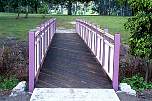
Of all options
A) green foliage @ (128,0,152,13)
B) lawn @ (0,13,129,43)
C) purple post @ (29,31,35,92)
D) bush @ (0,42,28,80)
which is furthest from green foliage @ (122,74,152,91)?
lawn @ (0,13,129,43)

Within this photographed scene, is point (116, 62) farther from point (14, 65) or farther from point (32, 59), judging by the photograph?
point (14, 65)

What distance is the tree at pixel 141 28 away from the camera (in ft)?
29.8

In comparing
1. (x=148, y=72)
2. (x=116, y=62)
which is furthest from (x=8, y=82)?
(x=148, y=72)

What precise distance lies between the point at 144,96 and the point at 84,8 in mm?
58835

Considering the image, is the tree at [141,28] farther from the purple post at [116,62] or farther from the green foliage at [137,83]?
the purple post at [116,62]

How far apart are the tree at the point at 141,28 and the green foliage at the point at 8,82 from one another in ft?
10.3

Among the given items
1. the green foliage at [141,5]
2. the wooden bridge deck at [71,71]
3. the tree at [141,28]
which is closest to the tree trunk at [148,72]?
the tree at [141,28]

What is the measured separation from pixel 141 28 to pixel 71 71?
92.7 inches

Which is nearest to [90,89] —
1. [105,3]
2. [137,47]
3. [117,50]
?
[117,50]

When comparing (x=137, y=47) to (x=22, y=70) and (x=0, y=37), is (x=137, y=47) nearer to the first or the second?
(x=22, y=70)

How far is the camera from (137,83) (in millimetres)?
9375

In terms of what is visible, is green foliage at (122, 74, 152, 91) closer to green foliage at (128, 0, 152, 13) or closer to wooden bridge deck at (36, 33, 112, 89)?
wooden bridge deck at (36, 33, 112, 89)

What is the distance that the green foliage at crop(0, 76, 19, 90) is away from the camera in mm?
8970

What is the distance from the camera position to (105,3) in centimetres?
5709
